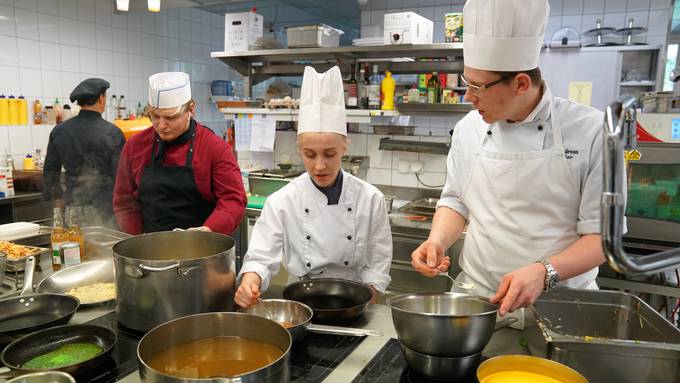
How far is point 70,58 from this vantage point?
16.7ft

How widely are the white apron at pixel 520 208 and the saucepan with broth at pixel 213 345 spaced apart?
0.87 metres

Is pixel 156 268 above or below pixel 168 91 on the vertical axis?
below

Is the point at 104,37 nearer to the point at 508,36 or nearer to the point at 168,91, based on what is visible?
the point at 168,91

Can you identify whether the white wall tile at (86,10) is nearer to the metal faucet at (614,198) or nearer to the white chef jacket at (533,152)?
the white chef jacket at (533,152)

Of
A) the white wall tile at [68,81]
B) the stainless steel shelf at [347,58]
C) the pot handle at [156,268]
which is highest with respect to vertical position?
the stainless steel shelf at [347,58]

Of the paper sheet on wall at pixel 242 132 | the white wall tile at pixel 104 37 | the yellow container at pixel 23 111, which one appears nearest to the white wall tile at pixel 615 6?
the paper sheet on wall at pixel 242 132

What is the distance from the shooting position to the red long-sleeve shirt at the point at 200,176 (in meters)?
2.38

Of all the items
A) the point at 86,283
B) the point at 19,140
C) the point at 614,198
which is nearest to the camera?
the point at 614,198

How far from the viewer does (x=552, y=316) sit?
4.32 feet

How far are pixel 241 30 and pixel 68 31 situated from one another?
218 cm

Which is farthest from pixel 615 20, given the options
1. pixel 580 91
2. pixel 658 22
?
pixel 580 91

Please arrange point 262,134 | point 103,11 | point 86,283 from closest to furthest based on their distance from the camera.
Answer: point 86,283, point 262,134, point 103,11

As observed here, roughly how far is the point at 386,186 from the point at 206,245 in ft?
8.97

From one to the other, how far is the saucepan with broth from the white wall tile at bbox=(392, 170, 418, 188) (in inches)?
121
